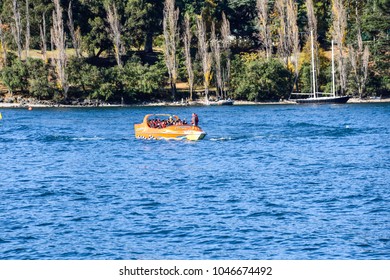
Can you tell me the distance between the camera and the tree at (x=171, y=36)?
124 m

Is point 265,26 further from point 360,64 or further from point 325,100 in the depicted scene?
point 325,100

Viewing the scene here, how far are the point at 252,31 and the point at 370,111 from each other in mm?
44736

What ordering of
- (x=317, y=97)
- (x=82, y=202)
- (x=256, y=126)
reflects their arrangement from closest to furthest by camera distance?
(x=82, y=202) → (x=256, y=126) → (x=317, y=97)

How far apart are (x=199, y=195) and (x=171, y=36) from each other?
89529 mm

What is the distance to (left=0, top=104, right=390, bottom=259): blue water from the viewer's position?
29.3 m

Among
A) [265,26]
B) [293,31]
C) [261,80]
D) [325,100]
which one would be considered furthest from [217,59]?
[325,100]

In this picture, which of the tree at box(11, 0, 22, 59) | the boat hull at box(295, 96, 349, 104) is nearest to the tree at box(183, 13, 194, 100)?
the boat hull at box(295, 96, 349, 104)

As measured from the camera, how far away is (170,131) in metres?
64.1

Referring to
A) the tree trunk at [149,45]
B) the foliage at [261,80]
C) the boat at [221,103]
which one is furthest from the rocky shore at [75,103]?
the tree trunk at [149,45]

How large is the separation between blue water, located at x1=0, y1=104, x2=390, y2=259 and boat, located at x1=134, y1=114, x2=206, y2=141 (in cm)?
87

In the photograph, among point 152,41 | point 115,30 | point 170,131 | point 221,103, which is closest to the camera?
point 170,131

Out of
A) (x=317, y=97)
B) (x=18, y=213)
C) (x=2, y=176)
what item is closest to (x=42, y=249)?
(x=18, y=213)

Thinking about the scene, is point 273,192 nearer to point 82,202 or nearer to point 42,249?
point 82,202

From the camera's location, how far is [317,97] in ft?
393
